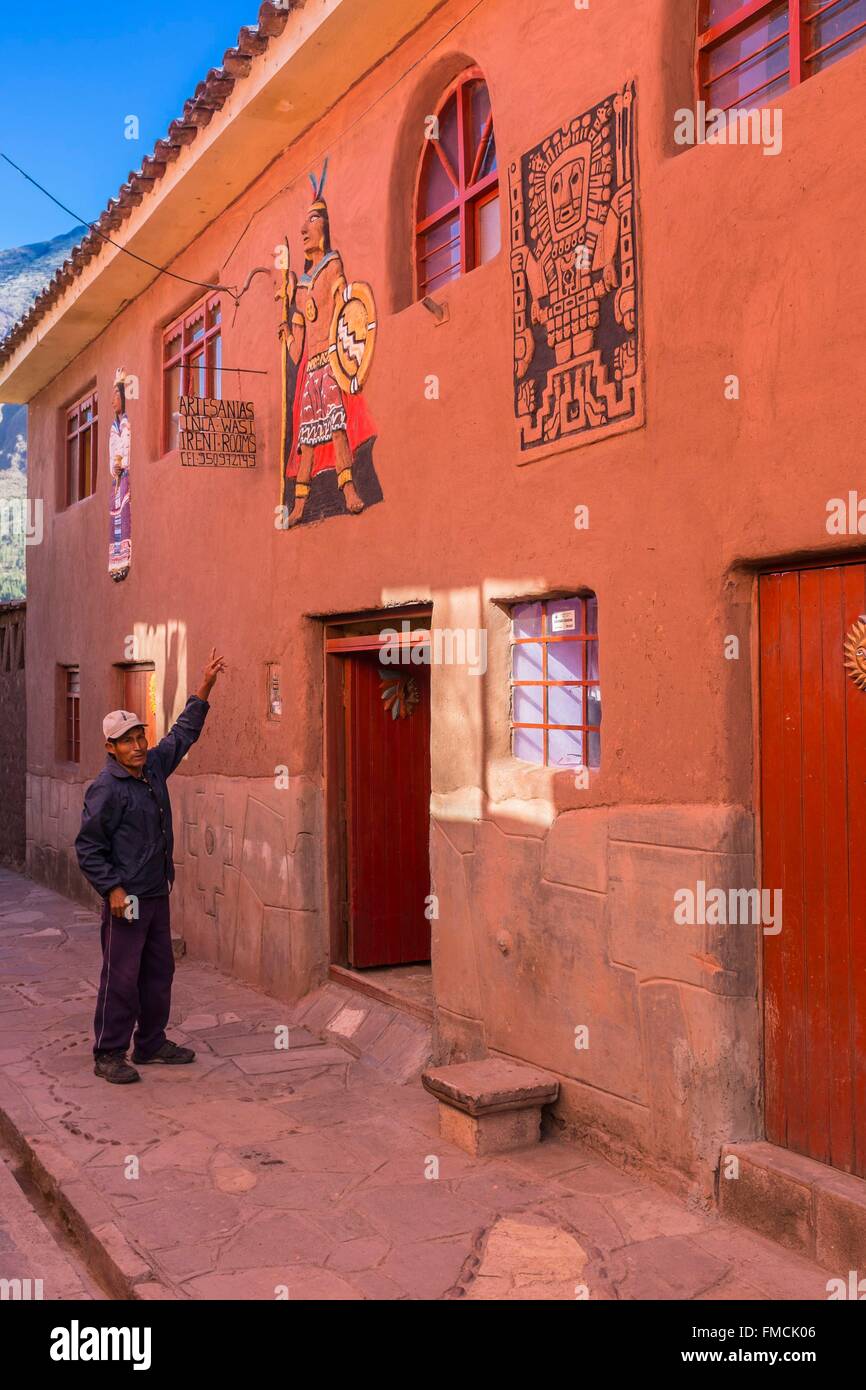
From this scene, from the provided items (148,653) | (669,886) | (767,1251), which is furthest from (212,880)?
(767,1251)

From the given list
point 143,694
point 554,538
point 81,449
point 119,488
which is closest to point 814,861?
point 554,538

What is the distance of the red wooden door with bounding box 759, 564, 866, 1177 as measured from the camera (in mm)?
4184

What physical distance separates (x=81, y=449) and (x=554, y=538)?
9721mm

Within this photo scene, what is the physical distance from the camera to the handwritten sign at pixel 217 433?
8.55 meters

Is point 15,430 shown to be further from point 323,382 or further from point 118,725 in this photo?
point 118,725

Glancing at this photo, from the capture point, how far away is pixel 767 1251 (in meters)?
4.25

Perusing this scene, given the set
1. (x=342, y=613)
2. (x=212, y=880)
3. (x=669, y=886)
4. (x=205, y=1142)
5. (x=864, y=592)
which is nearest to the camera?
(x=864, y=592)

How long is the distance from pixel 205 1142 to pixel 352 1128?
0.68m

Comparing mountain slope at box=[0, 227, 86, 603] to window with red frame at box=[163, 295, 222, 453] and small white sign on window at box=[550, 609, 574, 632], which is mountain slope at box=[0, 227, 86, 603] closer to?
window with red frame at box=[163, 295, 222, 453]

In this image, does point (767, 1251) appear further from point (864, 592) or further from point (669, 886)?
point (864, 592)

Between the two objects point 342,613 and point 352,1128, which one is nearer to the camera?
point 352,1128

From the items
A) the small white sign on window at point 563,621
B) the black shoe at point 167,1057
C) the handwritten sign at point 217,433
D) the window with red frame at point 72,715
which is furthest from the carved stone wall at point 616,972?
the window with red frame at point 72,715

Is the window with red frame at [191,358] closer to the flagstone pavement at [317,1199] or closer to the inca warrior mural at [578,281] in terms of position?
the inca warrior mural at [578,281]

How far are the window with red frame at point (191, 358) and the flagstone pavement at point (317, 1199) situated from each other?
16.7 ft
